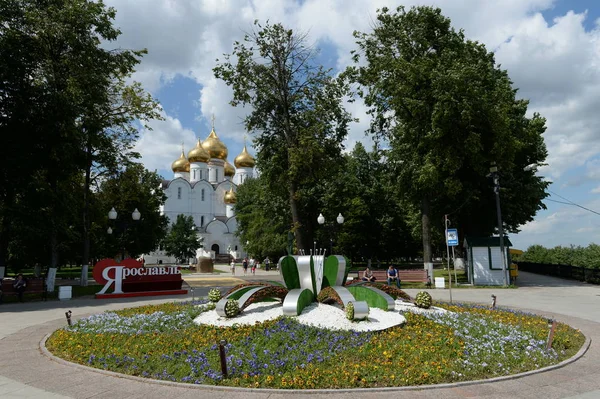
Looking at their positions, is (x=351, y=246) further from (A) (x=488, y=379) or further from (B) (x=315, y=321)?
(A) (x=488, y=379)

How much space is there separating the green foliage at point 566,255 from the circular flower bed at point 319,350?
68.2ft

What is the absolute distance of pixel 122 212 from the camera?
1404 inches

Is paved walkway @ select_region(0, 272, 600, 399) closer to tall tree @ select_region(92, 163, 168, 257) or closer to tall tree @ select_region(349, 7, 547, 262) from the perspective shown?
tall tree @ select_region(349, 7, 547, 262)

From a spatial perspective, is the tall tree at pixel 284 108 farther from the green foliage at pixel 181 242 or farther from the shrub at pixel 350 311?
the green foliage at pixel 181 242

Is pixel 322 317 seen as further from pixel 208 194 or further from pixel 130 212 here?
pixel 208 194

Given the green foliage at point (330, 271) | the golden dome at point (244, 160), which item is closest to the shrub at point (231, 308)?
the green foliage at point (330, 271)

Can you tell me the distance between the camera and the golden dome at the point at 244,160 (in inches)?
3398

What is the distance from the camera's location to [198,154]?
8062 cm

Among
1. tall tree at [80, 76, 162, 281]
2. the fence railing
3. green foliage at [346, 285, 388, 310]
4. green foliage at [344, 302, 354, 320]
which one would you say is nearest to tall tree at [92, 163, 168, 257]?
tall tree at [80, 76, 162, 281]

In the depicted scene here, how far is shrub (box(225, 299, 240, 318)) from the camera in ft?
34.0

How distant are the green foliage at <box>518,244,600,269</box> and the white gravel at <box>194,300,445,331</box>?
21525 millimetres

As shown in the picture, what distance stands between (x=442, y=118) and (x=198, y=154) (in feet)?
211

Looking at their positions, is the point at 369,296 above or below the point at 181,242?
below

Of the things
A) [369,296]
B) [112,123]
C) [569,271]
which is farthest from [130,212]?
[569,271]
